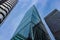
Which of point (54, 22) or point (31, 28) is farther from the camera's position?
point (54, 22)

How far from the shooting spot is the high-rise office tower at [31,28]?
40.4 meters

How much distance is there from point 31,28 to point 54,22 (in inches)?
494

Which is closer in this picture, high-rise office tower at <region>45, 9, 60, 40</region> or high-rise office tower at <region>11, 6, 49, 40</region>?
high-rise office tower at <region>11, 6, 49, 40</region>

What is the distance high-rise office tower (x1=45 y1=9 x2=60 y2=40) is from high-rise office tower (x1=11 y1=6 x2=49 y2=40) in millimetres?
3336

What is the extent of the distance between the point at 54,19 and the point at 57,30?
1193 cm

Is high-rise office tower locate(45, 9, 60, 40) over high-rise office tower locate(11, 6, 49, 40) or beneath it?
over

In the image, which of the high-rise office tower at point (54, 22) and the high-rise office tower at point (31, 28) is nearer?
the high-rise office tower at point (31, 28)

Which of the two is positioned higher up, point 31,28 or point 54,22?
point 54,22

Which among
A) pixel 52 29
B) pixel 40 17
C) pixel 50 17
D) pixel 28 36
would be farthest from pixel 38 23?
pixel 50 17

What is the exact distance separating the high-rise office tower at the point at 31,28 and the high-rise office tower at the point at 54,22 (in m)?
3.34

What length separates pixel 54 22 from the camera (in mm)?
54219

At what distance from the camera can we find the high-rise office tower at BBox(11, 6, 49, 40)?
40.4 meters

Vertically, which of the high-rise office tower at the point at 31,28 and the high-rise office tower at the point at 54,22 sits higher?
the high-rise office tower at the point at 54,22

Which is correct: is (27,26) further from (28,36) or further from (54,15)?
(54,15)
